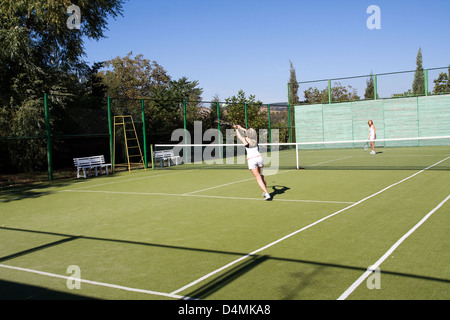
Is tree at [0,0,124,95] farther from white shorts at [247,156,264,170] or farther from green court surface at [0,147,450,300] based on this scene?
white shorts at [247,156,264,170]

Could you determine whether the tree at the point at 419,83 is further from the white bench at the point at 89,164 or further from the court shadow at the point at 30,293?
the court shadow at the point at 30,293

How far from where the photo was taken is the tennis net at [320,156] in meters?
16.4

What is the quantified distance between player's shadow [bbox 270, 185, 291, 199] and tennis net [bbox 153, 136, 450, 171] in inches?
194

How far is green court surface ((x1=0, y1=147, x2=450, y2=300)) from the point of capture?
163 inches

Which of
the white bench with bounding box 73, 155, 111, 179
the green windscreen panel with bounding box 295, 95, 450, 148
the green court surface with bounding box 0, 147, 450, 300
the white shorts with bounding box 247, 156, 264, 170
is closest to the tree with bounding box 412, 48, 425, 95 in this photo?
the green windscreen panel with bounding box 295, 95, 450, 148

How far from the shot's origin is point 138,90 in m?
49.4

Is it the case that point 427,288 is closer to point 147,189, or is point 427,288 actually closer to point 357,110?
point 147,189

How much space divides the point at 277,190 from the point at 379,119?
1951 centimetres

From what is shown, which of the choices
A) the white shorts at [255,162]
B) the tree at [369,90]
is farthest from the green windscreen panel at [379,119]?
the white shorts at [255,162]

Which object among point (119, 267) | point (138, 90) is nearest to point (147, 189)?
point (119, 267)

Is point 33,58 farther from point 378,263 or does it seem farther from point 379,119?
point 379,119

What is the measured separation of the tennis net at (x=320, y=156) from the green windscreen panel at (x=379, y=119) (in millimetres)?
712

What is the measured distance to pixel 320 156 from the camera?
2200cm
